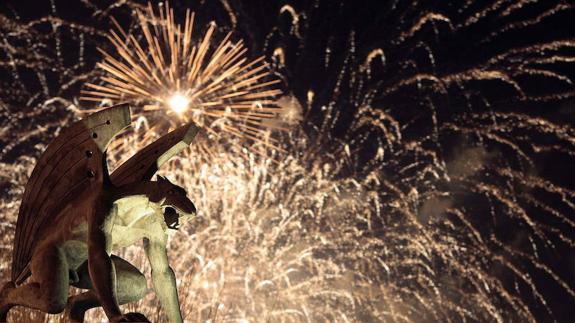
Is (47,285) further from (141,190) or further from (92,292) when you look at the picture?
(141,190)

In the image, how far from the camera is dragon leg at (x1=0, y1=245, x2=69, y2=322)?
468 centimetres

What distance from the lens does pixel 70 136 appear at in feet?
17.9

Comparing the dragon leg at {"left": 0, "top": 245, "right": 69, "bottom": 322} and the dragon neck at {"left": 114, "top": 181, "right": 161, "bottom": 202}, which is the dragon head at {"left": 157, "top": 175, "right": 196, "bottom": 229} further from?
the dragon leg at {"left": 0, "top": 245, "right": 69, "bottom": 322}

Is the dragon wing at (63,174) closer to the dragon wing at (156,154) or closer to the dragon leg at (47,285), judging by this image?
the dragon wing at (156,154)

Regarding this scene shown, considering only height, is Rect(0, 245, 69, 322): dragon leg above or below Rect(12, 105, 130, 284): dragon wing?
below

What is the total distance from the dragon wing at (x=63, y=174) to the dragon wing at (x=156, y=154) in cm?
28

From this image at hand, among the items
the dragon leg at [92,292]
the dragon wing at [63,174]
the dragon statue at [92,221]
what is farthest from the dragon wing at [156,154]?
the dragon leg at [92,292]

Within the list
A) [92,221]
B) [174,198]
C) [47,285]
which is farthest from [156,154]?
[47,285]

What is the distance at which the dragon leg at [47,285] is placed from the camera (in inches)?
184

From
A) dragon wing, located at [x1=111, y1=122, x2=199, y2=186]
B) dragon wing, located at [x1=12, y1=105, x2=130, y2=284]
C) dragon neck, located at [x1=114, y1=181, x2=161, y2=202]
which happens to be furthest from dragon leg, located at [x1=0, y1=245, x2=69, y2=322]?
dragon wing, located at [x1=111, y1=122, x2=199, y2=186]

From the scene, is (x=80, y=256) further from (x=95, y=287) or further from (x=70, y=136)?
(x=70, y=136)

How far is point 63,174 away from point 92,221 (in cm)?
90

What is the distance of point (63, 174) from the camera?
542 centimetres

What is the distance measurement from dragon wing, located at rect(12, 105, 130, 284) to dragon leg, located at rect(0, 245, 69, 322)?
44 cm
